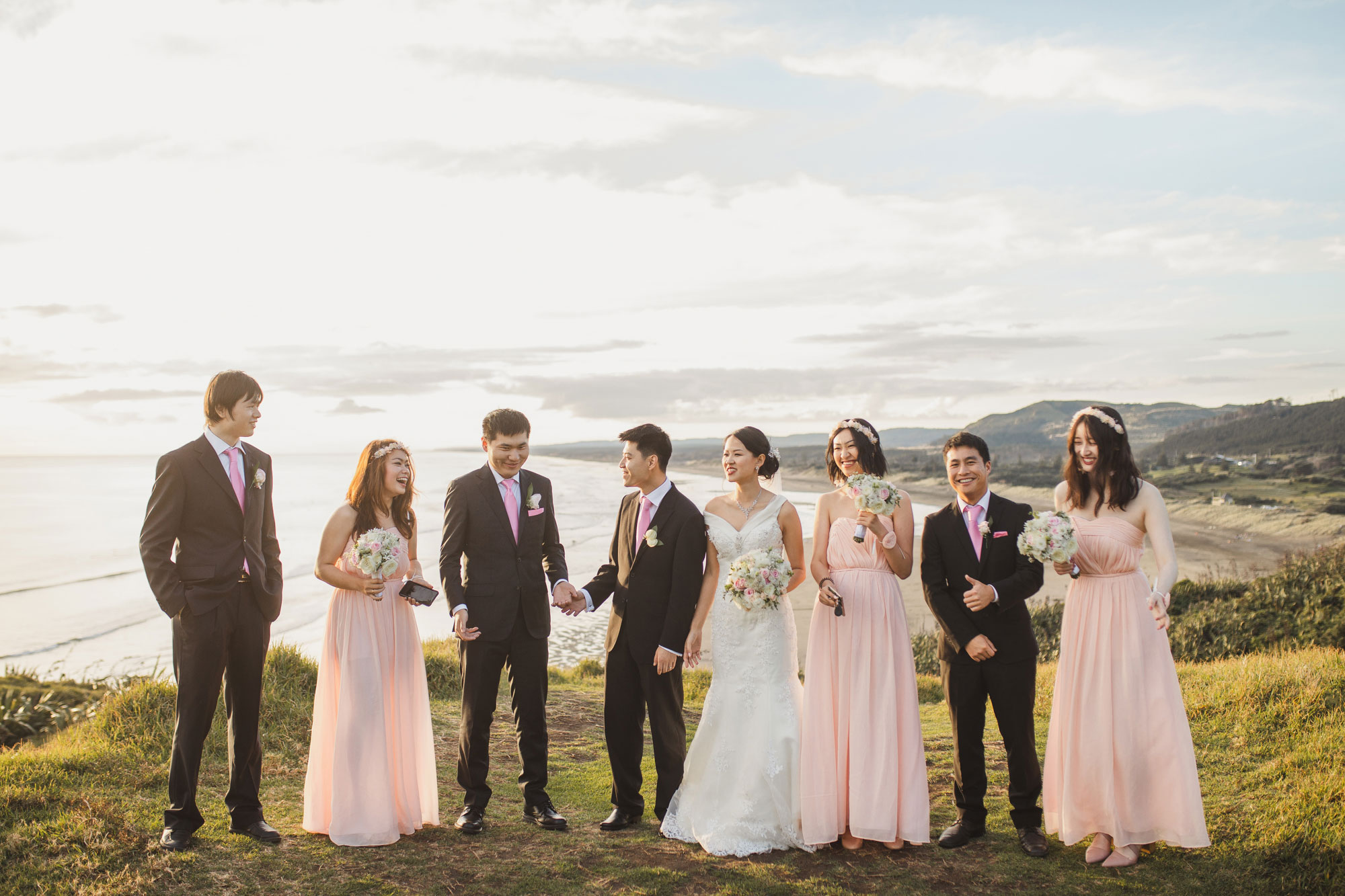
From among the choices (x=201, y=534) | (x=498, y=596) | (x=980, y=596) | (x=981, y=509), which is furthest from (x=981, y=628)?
(x=201, y=534)

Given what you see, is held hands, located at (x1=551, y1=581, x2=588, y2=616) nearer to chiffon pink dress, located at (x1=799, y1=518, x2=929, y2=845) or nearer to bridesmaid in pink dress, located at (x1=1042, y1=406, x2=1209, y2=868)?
chiffon pink dress, located at (x1=799, y1=518, x2=929, y2=845)

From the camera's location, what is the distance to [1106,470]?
5.75m

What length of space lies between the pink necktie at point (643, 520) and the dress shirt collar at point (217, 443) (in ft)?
9.24

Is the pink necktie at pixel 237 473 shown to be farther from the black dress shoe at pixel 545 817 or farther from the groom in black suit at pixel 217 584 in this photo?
the black dress shoe at pixel 545 817

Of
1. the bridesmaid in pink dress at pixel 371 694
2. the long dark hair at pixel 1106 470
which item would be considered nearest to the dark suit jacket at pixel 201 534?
the bridesmaid in pink dress at pixel 371 694

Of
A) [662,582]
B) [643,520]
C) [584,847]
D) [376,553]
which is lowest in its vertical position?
[584,847]

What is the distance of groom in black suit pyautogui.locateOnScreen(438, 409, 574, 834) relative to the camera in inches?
242

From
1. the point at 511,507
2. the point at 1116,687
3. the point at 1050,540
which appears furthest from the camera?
the point at 511,507

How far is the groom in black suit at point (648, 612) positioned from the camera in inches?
239

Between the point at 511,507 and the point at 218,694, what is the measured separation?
2.25 meters

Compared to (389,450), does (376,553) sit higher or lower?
lower

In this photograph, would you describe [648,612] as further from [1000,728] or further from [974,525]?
[1000,728]

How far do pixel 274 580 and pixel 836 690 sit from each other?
3.92 meters

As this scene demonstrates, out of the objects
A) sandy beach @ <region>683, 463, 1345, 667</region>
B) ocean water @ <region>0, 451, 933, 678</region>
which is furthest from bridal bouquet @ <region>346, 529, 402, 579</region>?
sandy beach @ <region>683, 463, 1345, 667</region>
